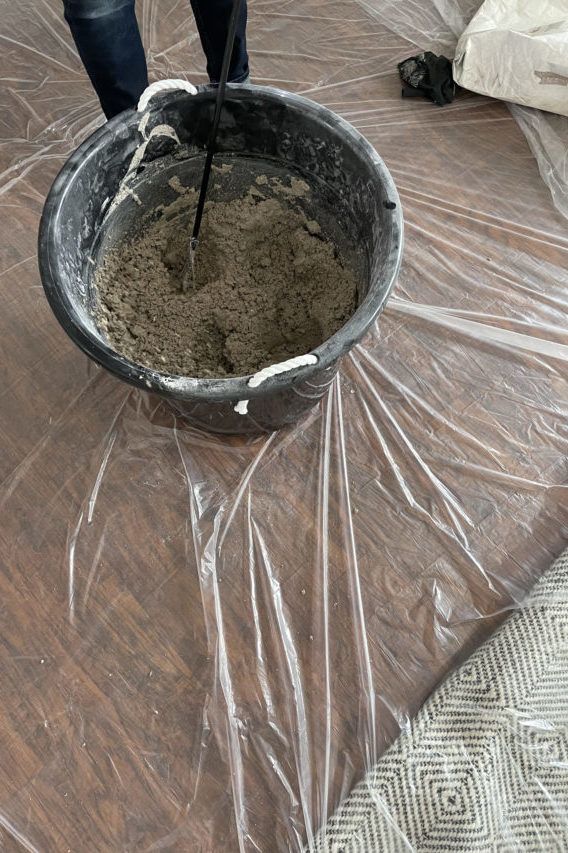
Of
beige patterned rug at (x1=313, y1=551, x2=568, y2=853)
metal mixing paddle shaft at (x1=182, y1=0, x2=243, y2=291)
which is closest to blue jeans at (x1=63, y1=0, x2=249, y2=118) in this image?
metal mixing paddle shaft at (x1=182, y1=0, x2=243, y2=291)

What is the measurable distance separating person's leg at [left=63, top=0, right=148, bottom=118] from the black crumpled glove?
21.4 inches

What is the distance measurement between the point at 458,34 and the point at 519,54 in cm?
21

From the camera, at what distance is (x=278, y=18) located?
55.2 inches

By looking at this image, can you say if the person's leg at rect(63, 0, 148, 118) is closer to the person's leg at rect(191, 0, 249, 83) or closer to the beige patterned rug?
the person's leg at rect(191, 0, 249, 83)

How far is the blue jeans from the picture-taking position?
92cm

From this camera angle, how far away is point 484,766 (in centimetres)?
78

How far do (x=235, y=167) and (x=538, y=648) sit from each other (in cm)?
77

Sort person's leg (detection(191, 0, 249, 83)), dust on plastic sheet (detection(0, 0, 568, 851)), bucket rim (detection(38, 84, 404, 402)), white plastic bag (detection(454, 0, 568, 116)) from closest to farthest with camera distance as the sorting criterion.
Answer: bucket rim (detection(38, 84, 404, 402))
dust on plastic sheet (detection(0, 0, 568, 851))
person's leg (detection(191, 0, 249, 83))
white plastic bag (detection(454, 0, 568, 116))

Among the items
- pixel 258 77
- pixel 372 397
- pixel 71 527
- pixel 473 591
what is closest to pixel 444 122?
pixel 258 77

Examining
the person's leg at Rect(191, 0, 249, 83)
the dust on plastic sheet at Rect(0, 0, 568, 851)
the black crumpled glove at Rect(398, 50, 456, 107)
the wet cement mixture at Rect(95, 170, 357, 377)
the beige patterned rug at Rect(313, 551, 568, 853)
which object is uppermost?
the person's leg at Rect(191, 0, 249, 83)

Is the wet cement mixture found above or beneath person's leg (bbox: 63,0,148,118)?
beneath

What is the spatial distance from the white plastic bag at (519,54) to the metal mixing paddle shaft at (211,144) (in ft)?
1.82

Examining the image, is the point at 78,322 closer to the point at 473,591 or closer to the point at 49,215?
the point at 49,215

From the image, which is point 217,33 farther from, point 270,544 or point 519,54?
point 270,544
